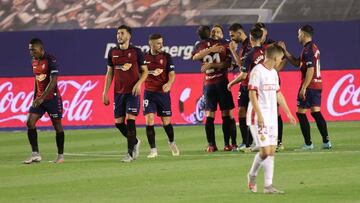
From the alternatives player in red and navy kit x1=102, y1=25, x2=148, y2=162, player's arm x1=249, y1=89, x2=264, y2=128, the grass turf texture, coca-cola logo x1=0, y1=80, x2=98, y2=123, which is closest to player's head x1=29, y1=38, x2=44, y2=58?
player in red and navy kit x1=102, y1=25, x2=148, y2=162

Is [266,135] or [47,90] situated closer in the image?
[266,135]

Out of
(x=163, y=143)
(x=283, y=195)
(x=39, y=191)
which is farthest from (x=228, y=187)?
(x=163, y=143)

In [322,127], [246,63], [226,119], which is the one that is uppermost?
[246,63]

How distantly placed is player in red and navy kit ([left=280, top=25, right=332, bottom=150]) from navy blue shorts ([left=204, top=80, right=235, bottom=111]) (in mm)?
1289

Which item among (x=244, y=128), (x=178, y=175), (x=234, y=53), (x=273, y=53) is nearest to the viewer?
(x=273, y=53)

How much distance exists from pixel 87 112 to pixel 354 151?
10.6 meters

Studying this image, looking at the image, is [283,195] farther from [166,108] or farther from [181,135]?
[181,135]

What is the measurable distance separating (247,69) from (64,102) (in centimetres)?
1018

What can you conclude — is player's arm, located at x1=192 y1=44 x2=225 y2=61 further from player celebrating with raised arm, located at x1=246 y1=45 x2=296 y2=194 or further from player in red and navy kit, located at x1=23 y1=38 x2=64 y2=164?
player celebrating with raised arm, located at x1=246 y1=45 x2=296 y2=194

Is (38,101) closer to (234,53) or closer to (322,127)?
(234,53)

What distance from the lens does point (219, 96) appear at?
2047 cm

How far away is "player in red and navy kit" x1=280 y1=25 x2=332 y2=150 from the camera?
64.3 ft

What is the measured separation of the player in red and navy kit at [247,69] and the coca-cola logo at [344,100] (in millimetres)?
6913

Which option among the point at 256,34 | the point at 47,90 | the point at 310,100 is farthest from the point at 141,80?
the point at 310,100
